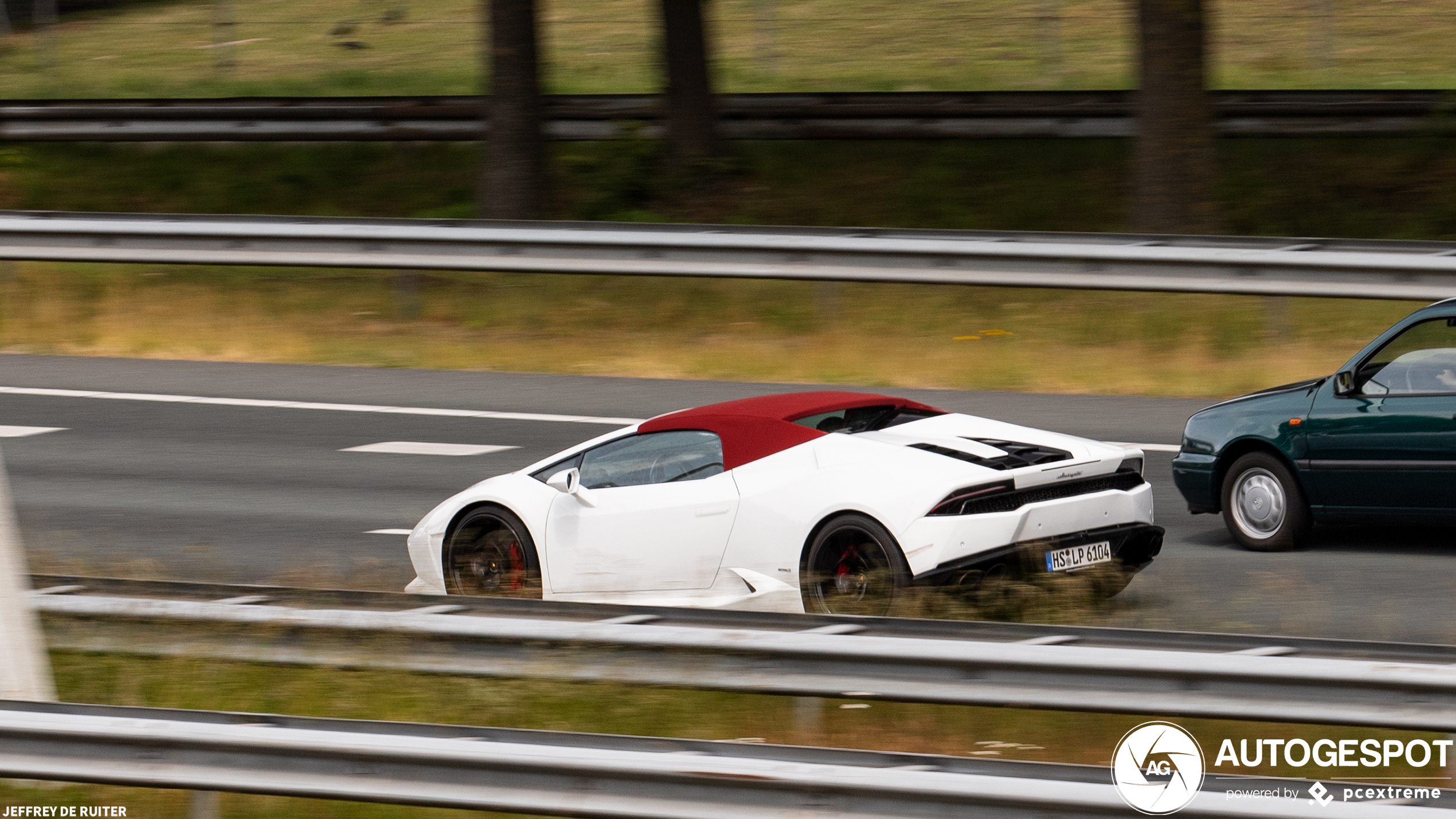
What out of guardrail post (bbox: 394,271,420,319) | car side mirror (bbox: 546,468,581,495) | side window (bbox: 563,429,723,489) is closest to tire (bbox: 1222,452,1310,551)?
side window (bbox: 563,429,723,489)

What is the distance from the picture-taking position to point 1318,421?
31.8 ft

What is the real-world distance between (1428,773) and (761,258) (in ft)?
29.1

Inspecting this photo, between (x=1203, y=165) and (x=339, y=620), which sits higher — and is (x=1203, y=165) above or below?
above

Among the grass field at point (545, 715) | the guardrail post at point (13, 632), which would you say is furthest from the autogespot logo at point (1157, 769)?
the guardrail post at point (13, 632)

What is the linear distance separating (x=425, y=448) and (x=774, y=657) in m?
6.54

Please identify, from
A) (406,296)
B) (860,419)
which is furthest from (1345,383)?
(406,296)

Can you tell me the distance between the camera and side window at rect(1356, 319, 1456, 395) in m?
9.34

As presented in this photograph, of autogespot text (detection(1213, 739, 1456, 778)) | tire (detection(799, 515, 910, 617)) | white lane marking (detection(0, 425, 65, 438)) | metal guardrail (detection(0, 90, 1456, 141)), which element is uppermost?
metal guardrail (detection(0, 90, 1456, 141))

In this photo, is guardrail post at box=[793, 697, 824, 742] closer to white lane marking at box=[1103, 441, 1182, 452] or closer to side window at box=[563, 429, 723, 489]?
side window at box=[563, 429, 723, 489]

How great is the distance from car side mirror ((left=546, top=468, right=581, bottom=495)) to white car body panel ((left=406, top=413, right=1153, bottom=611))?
0.08m

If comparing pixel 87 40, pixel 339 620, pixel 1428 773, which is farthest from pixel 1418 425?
pixel 87 40

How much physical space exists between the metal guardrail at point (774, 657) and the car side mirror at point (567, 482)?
202 cm

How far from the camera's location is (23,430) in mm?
13398

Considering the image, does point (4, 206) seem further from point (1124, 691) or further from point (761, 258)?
point (1124, 691)
